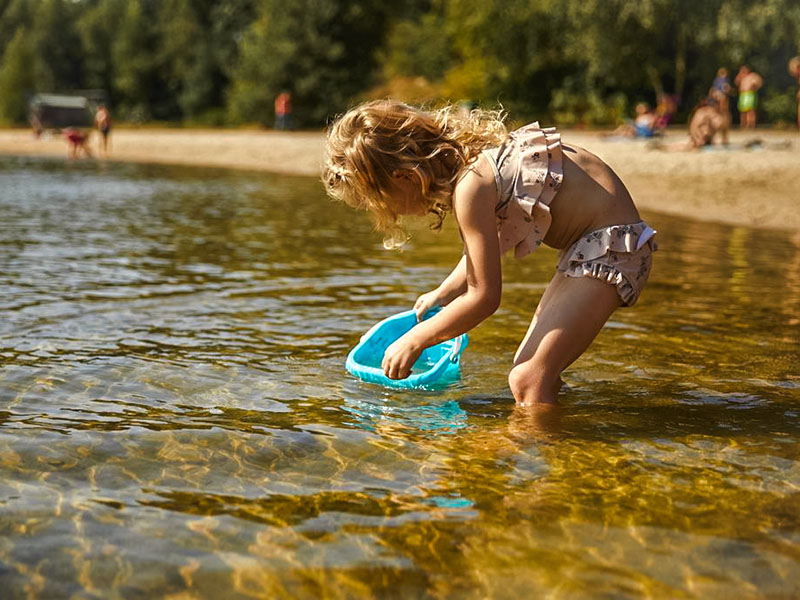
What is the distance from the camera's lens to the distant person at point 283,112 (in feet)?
124

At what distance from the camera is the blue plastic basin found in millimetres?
4281

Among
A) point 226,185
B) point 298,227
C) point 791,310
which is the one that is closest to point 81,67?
point 226,185

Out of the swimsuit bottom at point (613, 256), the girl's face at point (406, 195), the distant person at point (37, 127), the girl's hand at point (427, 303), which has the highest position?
the distant person at point (37, 127)

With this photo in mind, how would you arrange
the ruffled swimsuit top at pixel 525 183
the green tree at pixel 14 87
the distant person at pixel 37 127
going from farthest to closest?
1. the green tree at pixel 14 87
2. the distant person at pixel 37 127
3. the ruffled swimsuit top at pixel 525 183

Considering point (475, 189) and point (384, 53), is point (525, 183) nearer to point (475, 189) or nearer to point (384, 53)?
point (475, 189)

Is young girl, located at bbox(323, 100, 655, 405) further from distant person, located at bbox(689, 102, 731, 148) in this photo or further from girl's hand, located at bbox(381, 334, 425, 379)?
distant person, located at bbox(689, 102, 731, 148)

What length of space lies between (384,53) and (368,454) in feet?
146

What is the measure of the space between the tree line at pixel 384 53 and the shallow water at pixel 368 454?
18.9 ft

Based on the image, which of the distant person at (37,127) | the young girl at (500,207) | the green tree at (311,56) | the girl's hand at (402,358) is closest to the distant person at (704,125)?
the young girl at (500,207)

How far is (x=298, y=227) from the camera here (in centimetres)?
1201

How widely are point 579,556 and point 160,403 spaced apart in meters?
2.20

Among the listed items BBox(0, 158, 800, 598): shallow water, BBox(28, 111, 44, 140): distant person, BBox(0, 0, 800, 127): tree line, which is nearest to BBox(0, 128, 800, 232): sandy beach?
BBox(0, 0, 800, 127): tree line

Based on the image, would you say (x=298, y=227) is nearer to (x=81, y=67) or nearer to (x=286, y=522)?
(x=286, y=522)

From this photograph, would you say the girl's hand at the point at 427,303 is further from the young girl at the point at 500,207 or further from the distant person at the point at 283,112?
the distant person at the point at 283,112
